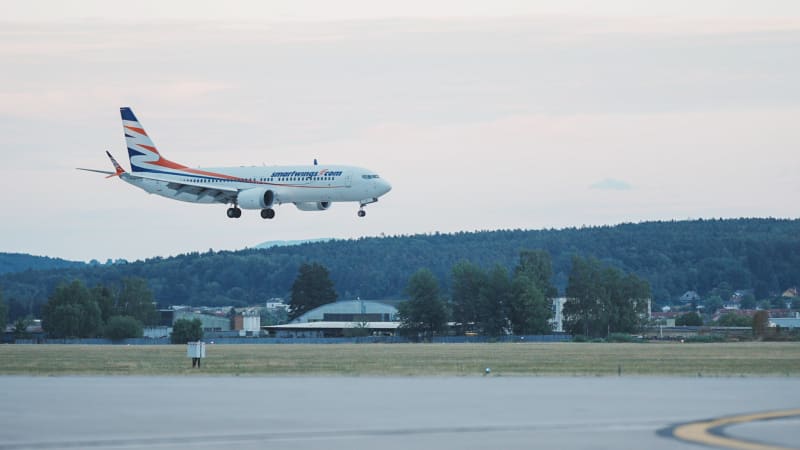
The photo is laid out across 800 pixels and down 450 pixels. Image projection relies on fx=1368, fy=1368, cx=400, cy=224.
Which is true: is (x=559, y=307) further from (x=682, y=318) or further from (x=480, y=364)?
(x=480, y=364)

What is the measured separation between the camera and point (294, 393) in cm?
3222

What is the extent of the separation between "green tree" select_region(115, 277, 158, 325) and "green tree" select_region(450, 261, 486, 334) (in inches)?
1564

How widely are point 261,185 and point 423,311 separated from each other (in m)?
49.3

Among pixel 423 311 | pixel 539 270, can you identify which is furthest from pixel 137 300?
pixel 539 270

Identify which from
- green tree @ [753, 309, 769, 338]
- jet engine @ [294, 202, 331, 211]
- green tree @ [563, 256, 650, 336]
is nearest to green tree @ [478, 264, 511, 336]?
green tree @ [563, 256, 650, 336]

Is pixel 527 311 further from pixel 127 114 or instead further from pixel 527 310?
pixel 127 114

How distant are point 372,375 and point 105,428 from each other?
1836cm

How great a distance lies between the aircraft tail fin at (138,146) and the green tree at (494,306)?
46474 millimetres

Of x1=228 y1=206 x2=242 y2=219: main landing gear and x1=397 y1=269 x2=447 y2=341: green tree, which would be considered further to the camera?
x1=397 y1=269 x2=447 y2=341: green tree

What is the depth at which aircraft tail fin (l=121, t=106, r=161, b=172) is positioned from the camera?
283 ft

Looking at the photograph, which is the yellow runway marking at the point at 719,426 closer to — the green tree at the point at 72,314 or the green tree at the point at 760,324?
the green tree at the point at 760,324

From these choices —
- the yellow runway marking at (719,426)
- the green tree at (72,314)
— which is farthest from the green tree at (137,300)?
the yellow runway marking at (719,426)

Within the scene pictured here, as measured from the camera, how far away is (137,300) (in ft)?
506

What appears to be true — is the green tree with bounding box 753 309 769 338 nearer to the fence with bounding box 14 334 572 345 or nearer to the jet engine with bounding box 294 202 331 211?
the fence with bounding box 14 334 572 345
